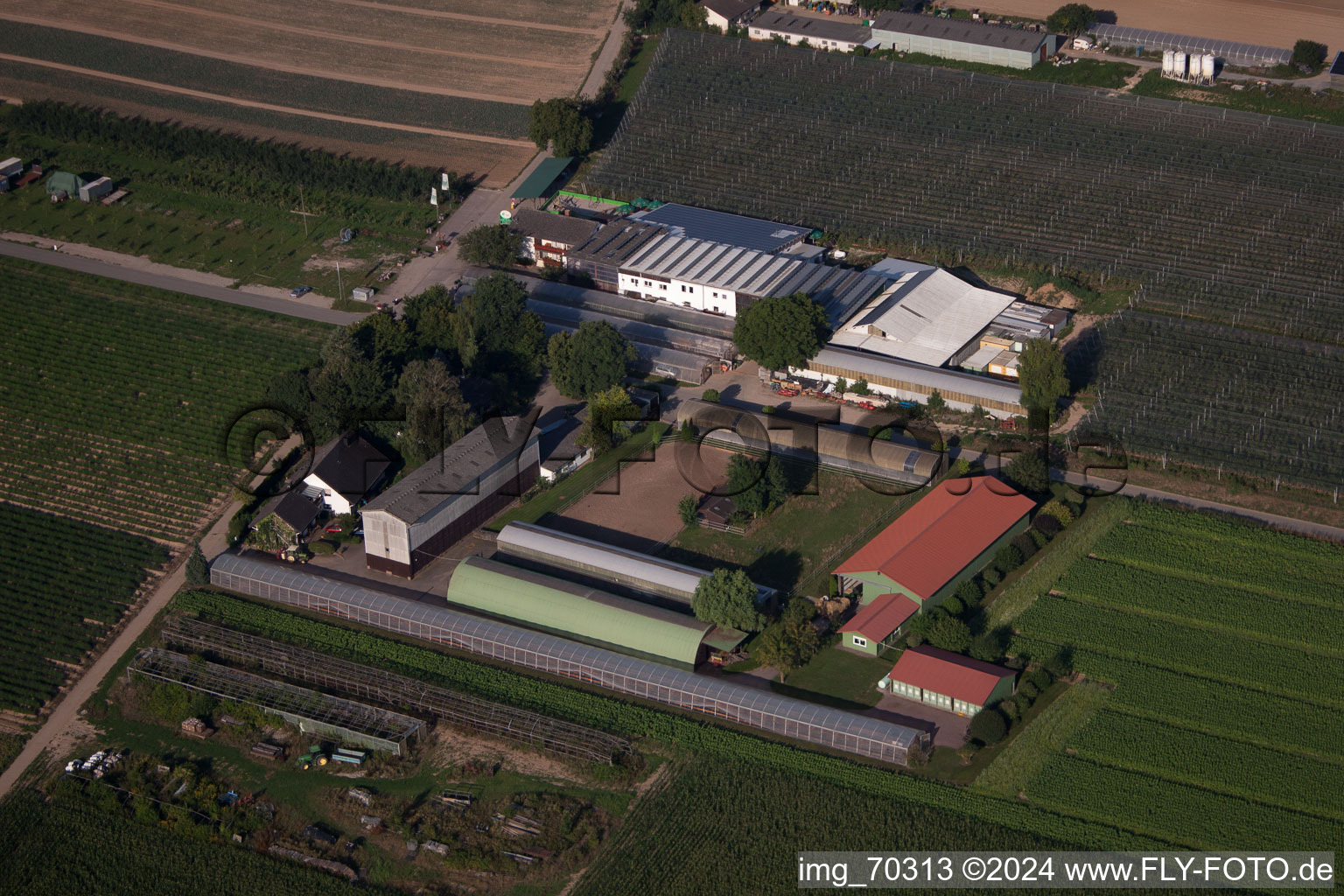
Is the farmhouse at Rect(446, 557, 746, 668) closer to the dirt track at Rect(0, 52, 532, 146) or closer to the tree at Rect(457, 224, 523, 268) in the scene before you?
the tree at Rect(457, 224, 523, 268)

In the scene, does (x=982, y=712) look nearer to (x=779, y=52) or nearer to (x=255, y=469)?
(x=255, y=469)

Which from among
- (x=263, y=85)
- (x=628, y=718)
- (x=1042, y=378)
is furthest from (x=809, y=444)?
(x=263, y=85)

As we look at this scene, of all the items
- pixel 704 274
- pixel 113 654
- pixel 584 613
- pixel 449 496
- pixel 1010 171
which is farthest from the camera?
pixel 1010 171

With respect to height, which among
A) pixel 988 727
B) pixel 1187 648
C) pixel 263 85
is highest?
pixel 263 85

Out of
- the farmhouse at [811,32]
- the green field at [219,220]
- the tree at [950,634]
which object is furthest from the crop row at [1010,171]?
the tree at [950,634]

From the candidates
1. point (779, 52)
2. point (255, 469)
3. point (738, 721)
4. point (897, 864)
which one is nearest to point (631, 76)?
point (779, 52)

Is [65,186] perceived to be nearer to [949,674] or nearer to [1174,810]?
[949,674]
